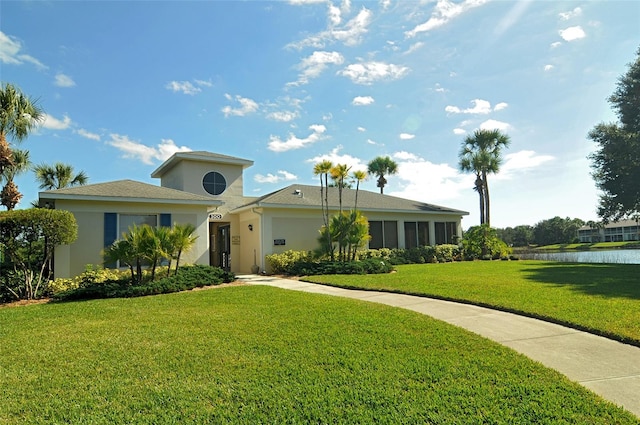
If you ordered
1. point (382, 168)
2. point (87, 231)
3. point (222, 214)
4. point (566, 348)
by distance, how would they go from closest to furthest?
1. point (566, 348)
2. point (87, 231)
3. point (222, 214)
4. point (382, 168)

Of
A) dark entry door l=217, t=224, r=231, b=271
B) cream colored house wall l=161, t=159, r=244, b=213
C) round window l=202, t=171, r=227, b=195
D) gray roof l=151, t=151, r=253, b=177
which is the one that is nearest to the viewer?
gray roof l=151, t=151, r=253, b=177

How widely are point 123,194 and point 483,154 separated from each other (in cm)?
2371

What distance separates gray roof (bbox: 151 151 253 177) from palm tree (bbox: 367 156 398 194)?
18155 mm

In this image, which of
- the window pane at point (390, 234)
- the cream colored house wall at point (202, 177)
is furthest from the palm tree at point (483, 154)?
the cream colored house wall at point (202, 177)

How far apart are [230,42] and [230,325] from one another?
1023cm

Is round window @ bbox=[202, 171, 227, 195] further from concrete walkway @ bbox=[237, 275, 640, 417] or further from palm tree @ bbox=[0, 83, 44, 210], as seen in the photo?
concrete walkway @ bbox=[237, 275, 640, 417]

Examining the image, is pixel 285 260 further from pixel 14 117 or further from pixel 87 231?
pixel 14 117

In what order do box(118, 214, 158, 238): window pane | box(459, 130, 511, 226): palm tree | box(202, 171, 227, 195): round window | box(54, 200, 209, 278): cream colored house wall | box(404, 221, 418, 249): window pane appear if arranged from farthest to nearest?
box(459, 130, 511, 226): palm tree
box(404, 221, 418, 249): window pane
box(202, 171, 227, 195): round window
box(118, 214, 158, 238): window pane
box(54, 200, 209, 278): cream colored house wall

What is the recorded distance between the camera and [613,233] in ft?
195

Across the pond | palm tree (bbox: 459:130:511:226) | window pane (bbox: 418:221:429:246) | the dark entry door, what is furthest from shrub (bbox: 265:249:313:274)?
palm tree (bbox: 459:130:511:226)

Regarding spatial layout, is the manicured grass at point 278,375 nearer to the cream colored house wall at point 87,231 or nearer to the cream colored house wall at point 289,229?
the cream colored house wall at point 87,231

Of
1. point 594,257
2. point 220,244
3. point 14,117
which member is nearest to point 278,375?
point 14,117

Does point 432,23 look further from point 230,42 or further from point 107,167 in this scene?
point 107,167

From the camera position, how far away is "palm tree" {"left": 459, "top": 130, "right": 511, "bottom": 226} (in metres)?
25.9
